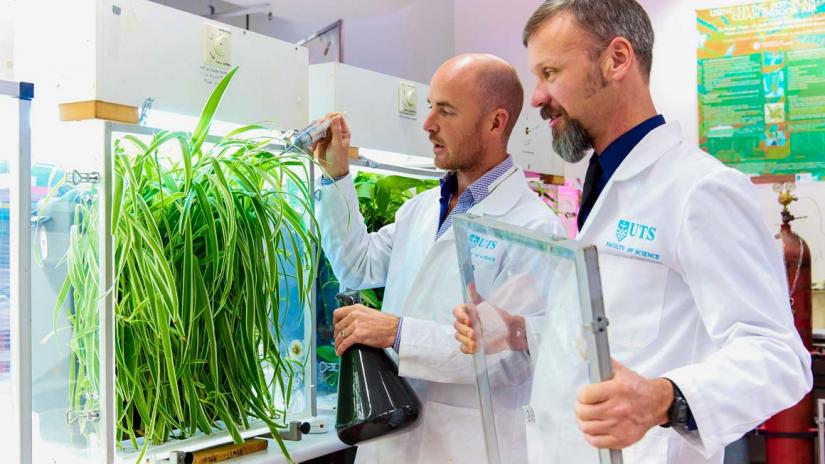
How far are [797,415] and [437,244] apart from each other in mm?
2290

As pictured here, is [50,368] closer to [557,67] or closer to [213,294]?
[213,294]

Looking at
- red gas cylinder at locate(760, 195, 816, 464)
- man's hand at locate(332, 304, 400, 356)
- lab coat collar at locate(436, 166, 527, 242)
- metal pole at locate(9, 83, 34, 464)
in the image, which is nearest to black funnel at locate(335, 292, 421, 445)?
man's hand at locate(332, 304, 400, 356)

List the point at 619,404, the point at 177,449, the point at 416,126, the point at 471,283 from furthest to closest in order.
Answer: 1. the point at 416,126
2. the point at 177,449
3. the point at 471,283
4. the point at 619,404

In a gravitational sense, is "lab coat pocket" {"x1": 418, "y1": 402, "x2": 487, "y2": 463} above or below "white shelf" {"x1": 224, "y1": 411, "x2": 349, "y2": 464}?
above

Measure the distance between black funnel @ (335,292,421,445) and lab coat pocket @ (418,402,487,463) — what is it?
0.10 meters

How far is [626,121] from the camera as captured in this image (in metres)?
1.35

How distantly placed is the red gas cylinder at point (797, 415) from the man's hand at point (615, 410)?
276 cm

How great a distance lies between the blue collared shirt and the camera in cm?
185

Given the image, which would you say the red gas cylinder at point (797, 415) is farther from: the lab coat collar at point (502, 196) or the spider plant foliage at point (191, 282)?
the spider plant foliage at point (191, 282)

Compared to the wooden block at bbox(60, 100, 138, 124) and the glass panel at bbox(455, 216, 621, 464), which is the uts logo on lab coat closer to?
the glass panel at bbox(455, 216, 621, 464)

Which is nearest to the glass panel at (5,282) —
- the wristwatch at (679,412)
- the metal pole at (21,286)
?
the metal pole at (21,286)

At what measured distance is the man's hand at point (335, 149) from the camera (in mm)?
1911

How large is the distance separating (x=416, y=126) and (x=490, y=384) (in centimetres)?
145

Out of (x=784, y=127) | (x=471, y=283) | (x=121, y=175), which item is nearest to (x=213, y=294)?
(x=121, y=175)
